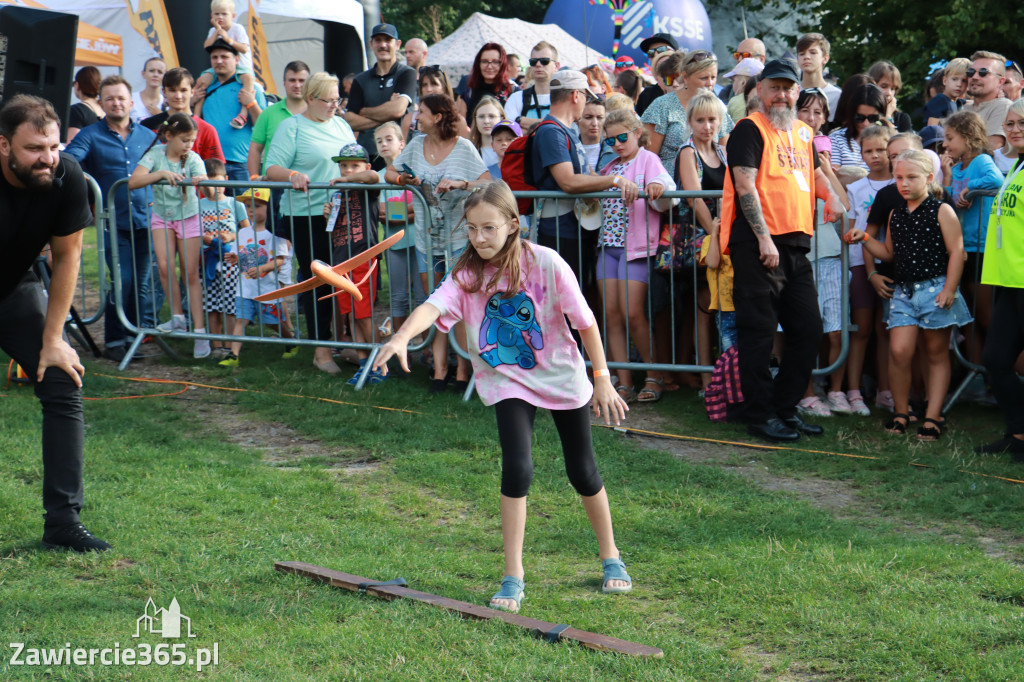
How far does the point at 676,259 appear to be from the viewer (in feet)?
25.9

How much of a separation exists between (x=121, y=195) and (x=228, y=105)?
185 cm

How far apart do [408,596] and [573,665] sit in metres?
0.87

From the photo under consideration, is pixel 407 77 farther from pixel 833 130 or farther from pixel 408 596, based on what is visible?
pixel 408 596

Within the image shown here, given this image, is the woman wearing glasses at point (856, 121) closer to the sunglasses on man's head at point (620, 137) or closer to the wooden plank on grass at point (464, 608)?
the sunglasses on man's head at point (620, 137)

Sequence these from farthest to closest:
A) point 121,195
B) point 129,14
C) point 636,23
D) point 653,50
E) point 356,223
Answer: point 636,23 → point 129,14 → point 653,50 → point 121,195 → point 356,223

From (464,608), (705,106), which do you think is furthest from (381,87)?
(464,608)

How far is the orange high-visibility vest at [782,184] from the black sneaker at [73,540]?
13.3 ft

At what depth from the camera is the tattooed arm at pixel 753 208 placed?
6.79 metres

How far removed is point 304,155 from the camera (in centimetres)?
902

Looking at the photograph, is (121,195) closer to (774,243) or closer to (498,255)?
(774,243)

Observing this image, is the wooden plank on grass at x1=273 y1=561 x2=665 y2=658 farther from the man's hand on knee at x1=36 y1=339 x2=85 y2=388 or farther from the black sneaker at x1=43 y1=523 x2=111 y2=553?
the man's hand on knee at x1=36 y1=339 x2=85 y2=388

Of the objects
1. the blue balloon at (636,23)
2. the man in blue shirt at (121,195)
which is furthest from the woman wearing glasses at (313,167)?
the blue balloon at (636,23)

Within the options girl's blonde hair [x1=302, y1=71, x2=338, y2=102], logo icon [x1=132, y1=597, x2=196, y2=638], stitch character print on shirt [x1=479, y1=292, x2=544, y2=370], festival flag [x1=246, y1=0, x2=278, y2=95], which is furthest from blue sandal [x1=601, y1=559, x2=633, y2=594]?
festival flag [x1=246, y1=0, x2=278, y2=95]

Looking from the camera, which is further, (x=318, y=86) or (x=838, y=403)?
(x=318, y=86)
